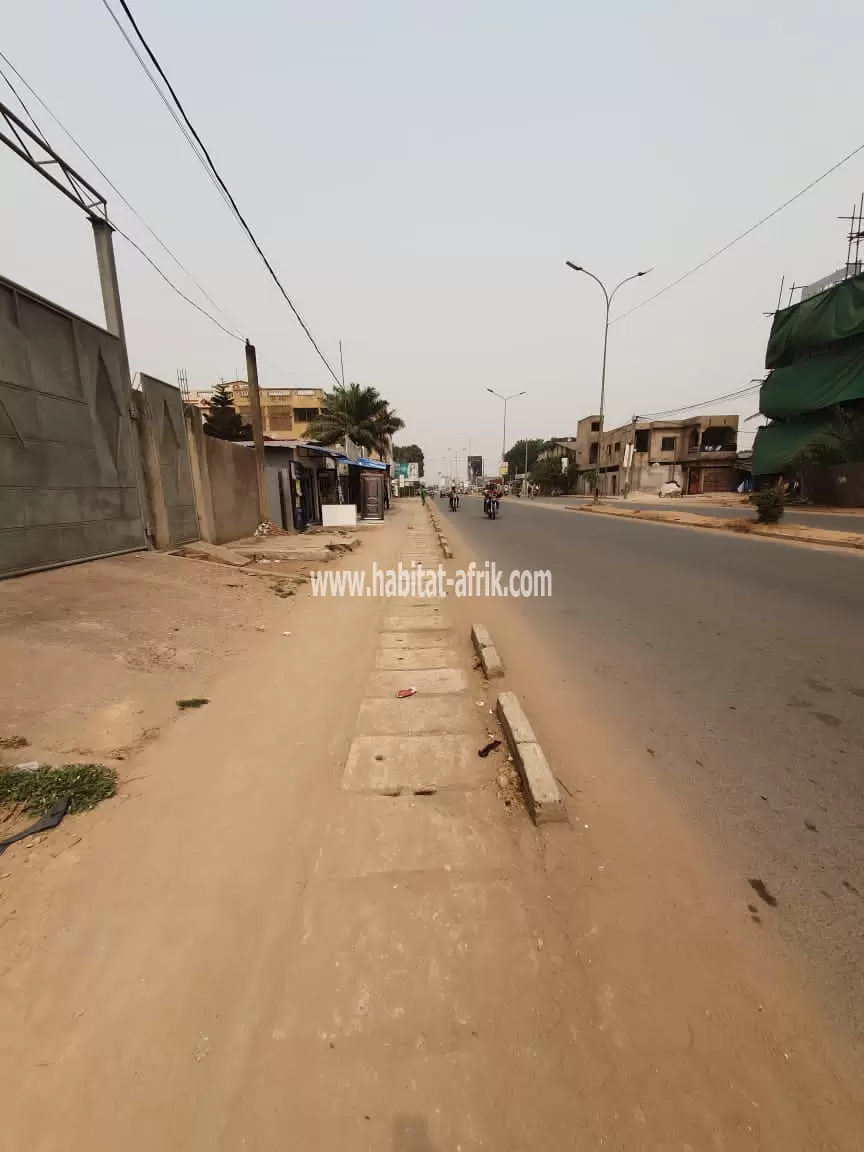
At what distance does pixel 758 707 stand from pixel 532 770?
80.5 inches

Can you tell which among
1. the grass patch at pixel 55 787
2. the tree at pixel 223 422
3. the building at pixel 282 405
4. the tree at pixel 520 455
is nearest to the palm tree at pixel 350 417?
the tree at pixel 223 422

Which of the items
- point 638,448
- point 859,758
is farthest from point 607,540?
point 638,448

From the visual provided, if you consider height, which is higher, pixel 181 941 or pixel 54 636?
pixel 54 636

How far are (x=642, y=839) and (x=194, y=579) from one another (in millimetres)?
6743

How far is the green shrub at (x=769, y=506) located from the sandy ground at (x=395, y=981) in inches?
606

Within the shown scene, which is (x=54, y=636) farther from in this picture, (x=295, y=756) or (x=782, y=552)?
(x=782, y=552)

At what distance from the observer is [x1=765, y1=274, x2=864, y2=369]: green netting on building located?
2562cm

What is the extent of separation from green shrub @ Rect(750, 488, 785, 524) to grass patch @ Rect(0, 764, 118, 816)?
56.5 feet

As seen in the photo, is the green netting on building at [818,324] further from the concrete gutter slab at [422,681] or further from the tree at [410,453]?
the tree at [410,453]

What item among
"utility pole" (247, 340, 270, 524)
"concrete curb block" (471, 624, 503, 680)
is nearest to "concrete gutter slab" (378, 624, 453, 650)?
"concrete curb block" (471, 624, 503, 680)

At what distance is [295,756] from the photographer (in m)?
3.05

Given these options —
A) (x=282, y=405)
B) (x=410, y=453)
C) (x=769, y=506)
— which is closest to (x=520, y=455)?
(x=410, y=453)

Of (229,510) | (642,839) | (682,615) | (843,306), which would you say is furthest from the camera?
(843,306)

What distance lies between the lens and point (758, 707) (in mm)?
3557
